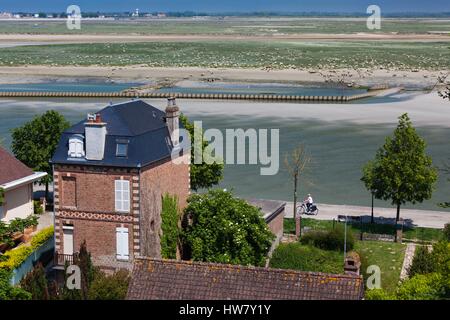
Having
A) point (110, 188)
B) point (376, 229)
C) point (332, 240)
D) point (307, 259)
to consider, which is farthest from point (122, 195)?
point (376, 229)

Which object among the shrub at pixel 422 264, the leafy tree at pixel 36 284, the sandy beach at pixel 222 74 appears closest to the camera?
the leafy tree at pixel 36 284

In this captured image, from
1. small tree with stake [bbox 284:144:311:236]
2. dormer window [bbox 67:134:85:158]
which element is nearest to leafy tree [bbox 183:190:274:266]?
dormer window [bbox 67:134:85:158]

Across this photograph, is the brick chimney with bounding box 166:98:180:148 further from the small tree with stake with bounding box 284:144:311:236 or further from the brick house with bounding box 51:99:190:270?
the small tree with stake with bounding box 284:144:311:236

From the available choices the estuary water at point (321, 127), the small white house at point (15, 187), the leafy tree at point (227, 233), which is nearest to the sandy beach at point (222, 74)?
the estuary water at point (321, 127)

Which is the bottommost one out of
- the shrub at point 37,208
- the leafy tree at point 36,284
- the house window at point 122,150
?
the shrub at point 37,208

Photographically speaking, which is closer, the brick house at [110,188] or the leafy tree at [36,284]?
the leafy tree at [36,284]

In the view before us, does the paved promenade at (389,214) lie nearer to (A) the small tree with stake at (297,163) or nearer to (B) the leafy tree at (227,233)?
(A) the small tree with stake at (297,163)

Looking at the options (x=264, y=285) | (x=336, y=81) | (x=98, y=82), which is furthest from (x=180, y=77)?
(x=264, y=285)

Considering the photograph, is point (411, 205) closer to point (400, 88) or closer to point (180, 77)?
point (400, 88)
